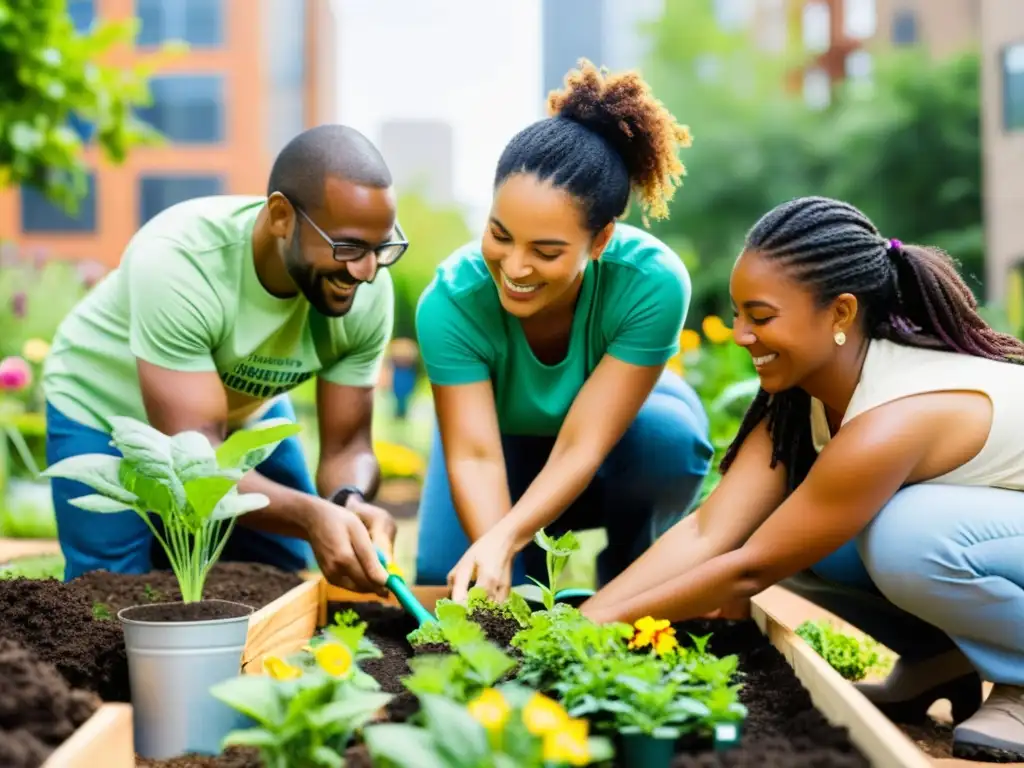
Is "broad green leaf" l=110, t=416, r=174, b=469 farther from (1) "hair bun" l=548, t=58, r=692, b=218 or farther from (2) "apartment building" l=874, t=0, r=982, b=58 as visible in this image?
(2) "apartment building" l=874, t=0, r=982, b=58

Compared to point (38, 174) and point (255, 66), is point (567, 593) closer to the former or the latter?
point (38, 174)

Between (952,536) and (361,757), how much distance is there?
1200 millimetres

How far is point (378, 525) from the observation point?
2713mm

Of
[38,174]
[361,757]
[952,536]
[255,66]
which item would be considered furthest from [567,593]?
[255,66]

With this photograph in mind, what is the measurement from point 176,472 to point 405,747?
769 mm

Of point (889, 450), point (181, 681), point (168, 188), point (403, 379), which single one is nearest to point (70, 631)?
point (181, 681)

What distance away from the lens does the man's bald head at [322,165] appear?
2615mm

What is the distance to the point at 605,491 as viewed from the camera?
3123 millimetres

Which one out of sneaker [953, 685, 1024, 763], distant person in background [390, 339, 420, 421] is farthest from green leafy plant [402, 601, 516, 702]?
distant person in background [390, 339, 420, 421]

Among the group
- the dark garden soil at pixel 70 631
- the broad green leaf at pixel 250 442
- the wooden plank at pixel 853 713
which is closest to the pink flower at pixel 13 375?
the dark garden soil at pixel 70 631

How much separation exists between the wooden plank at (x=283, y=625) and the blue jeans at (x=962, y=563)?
3.86 ft

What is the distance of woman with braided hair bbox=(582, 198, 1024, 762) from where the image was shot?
2.08 meters

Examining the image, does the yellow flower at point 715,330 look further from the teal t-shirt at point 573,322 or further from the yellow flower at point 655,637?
the yellow flower at point 655,637

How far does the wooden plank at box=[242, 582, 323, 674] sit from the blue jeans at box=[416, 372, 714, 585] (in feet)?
1.54
